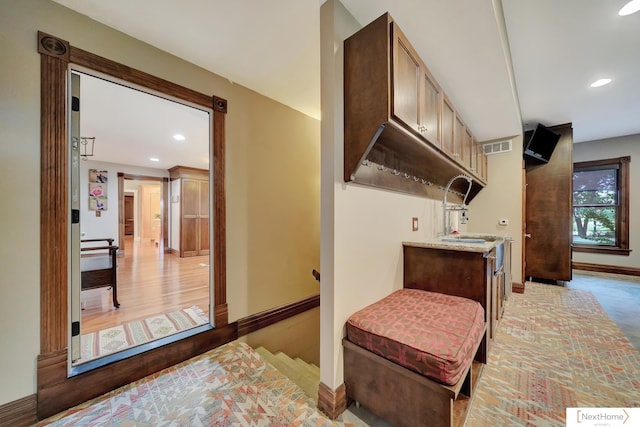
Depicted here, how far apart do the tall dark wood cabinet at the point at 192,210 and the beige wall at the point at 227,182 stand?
4433 mm

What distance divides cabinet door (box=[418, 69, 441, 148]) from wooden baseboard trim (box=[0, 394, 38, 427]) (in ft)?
9.15

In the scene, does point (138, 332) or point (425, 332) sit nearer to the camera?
point (425, 332)

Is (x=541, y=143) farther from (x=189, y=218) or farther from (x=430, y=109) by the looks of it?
(x=189, y=218)

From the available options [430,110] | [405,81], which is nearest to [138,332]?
[405,81]

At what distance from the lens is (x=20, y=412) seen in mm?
1258

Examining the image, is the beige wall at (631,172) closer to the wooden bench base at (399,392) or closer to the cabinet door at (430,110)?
the cabinet door at (430,110)

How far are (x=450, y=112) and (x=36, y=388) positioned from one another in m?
3.60

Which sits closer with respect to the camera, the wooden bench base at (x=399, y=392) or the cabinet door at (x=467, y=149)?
the wooden bench base at (x=399, y=392)

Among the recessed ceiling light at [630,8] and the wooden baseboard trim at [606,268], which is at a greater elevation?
the recessed ceiling light at [630,8]

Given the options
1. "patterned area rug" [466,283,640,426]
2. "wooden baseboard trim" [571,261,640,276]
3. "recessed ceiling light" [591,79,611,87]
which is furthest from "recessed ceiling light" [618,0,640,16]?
"wooden baseboard trim" [571,261,640,276]

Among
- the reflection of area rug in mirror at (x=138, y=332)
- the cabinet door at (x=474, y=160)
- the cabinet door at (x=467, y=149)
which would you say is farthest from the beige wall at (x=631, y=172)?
the reflection of area rug in mirror at (x=138, y=332)

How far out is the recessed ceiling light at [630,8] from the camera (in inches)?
65.5

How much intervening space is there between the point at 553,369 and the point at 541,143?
139 inches

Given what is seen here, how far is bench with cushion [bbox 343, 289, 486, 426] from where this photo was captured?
1.07 metres
